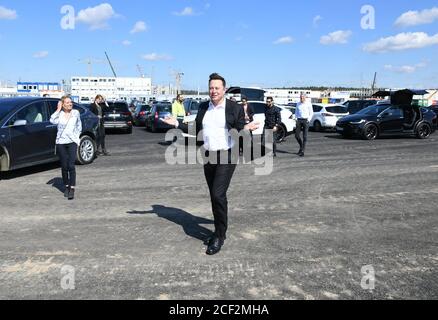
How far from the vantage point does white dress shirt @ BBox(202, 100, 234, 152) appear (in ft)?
16.0

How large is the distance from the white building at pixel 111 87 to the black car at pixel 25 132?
185ft

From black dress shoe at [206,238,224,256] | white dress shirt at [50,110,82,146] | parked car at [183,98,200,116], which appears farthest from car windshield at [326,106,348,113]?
black dress shoe at [206,238,224,256]

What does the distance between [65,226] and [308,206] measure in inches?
142

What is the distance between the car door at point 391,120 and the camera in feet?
58.6

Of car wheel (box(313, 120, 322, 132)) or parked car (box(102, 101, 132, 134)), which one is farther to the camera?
car wheel (box(313, 120, 322, 132))

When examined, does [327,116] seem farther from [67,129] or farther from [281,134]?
[67,129]

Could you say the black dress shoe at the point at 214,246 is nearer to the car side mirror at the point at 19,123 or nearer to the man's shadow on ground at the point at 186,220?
the man's shadow on ground at the point at 186,220

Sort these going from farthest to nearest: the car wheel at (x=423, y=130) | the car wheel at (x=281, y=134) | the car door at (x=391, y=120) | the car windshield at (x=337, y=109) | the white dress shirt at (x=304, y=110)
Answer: the car windshield at (x=337, y=109) → the car wheel at (x=423, y=130) → the car door at (x=391, y=120) → the car wheel at (x=281, y=134) → the white dress shirt at (x=304, y=110)

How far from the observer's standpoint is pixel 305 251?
4.86 metres

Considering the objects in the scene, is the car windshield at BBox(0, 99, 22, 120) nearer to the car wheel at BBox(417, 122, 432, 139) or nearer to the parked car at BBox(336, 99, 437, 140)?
the parked car at BBox(336, 99, 437, 140)

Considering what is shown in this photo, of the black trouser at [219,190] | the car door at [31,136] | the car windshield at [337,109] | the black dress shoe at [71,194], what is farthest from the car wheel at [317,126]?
the black trouser at [219,190]
